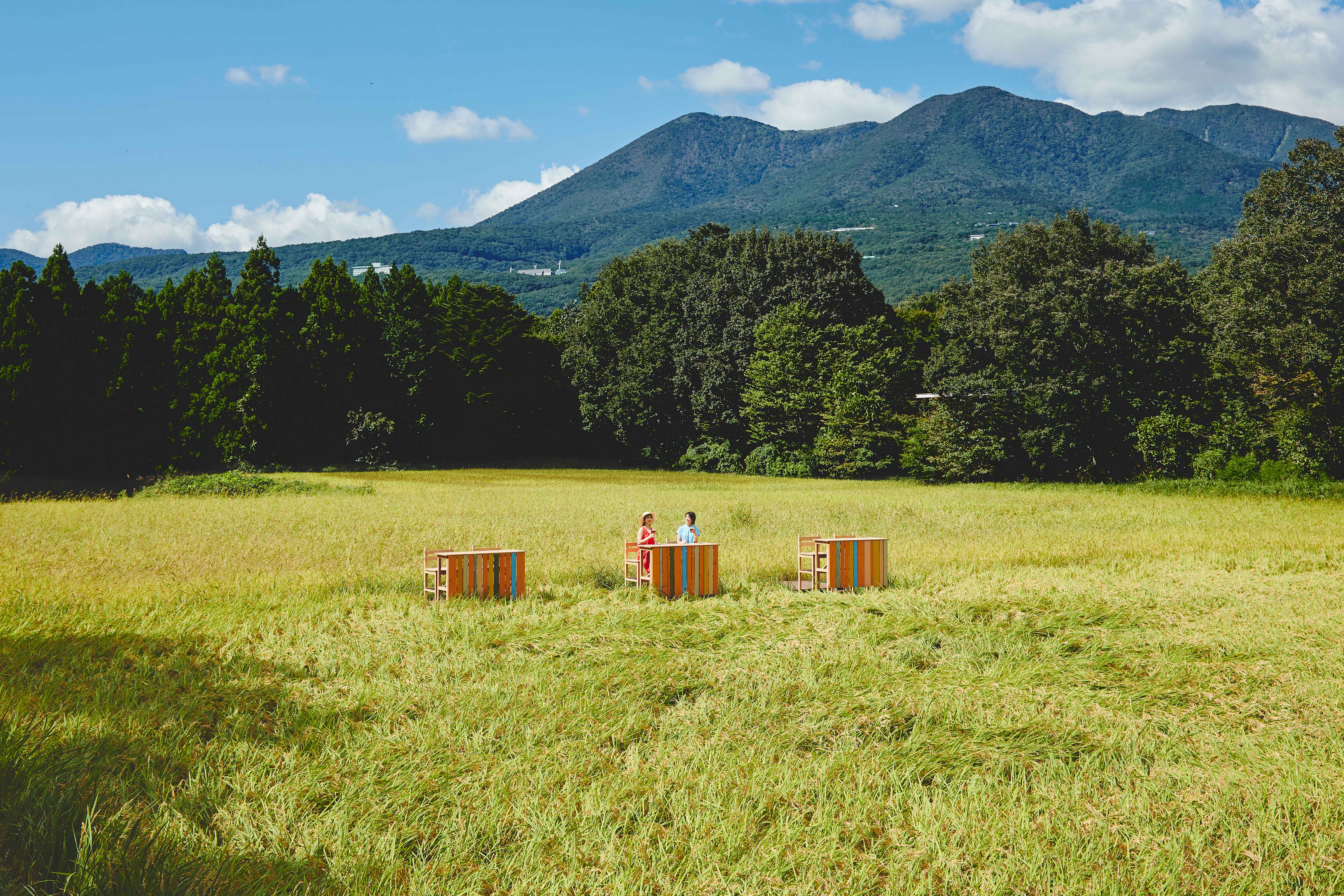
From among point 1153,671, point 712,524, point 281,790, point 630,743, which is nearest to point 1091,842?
point 630,743

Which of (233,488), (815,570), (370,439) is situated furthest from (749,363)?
(815,570)

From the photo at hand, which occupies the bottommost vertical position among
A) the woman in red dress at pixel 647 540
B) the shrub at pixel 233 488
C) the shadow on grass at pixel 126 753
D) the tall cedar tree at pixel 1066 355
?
the shrub at pixel 233 488

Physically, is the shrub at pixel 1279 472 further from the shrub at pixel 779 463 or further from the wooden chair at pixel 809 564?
the wooden chair at pixel 809 564

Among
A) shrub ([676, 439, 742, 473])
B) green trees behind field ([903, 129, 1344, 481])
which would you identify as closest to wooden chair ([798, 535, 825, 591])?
green trees behind field ([903, 129, 1344, 481])

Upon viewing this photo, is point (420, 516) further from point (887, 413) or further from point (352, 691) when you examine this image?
point (887, 413)

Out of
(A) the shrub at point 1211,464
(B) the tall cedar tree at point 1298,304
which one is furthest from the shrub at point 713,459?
(B) the tall cedar tree at point 1298,304

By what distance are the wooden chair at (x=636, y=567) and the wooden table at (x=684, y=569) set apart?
0.16 m

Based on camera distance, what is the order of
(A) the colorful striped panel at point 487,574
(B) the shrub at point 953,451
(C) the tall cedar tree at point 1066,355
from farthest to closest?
(B) the shrub at point 953,451, (C) the tall cedar tree at point 1066,355, (A) the colorful striped panel at point 487,574

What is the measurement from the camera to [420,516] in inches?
1096

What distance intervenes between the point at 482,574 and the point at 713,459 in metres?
45.5

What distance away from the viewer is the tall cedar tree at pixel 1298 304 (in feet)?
117

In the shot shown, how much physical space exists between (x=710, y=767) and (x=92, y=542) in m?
18.6

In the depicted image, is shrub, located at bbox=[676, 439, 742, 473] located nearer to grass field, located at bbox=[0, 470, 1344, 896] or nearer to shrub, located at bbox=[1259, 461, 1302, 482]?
shrub, located at bbox=[1259, 461, 1302, 482]

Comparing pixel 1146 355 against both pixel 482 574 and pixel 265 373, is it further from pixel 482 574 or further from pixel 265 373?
pixel 265 373
